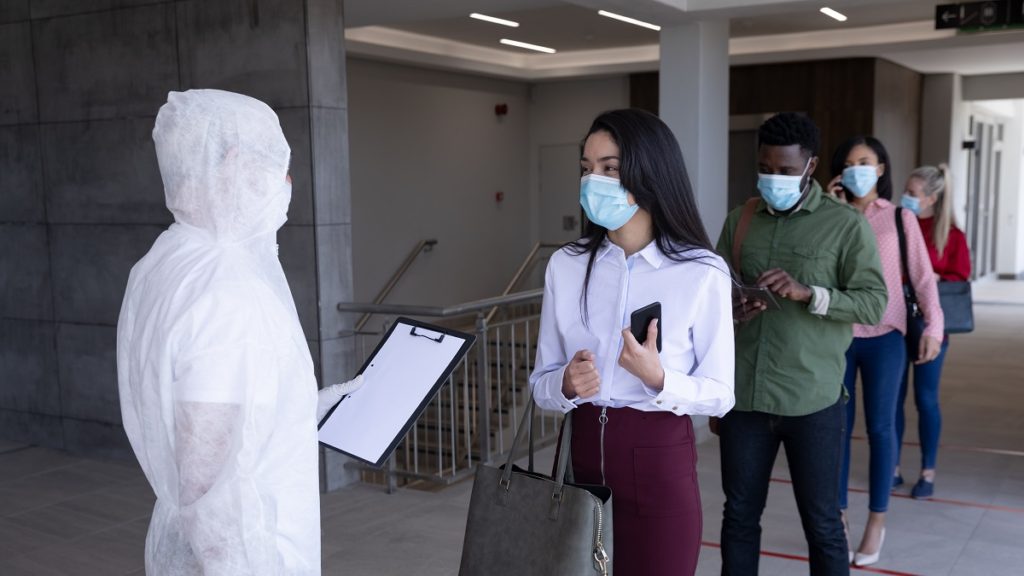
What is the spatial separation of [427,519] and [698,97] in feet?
10.9

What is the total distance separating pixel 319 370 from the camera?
16.4 feet

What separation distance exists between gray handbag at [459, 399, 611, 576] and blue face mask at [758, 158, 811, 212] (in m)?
1.25

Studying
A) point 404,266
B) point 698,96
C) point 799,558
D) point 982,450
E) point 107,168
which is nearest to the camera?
point 799,558

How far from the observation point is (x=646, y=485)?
77.2 inches

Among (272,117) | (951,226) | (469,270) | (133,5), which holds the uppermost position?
(133,5)

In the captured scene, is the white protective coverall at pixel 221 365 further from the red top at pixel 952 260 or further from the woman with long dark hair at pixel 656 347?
the red top at pixel 952 260

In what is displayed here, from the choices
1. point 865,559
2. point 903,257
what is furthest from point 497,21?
point 865,559

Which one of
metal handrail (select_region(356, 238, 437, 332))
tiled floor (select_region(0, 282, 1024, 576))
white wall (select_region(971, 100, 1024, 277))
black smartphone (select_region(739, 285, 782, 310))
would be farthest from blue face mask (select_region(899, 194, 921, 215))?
white wall (select_region(971, 100, 1024, 277))

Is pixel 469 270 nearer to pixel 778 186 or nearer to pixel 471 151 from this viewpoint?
pixel 471 151

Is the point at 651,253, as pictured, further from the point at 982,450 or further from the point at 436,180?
the point at 436,180

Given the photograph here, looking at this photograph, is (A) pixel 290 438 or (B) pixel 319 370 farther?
(B) pixel 319 370

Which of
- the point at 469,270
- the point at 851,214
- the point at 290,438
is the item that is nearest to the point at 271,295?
the point at 290,438

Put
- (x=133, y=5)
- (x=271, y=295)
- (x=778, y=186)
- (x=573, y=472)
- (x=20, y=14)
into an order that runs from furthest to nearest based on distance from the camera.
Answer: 1. (x=20, y=14)
2. (x=133, y=5)
3. (x=778, y=186)
4. (x=573, y=472)
5. (x=271, y=295)

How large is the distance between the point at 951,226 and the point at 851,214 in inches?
93.2
